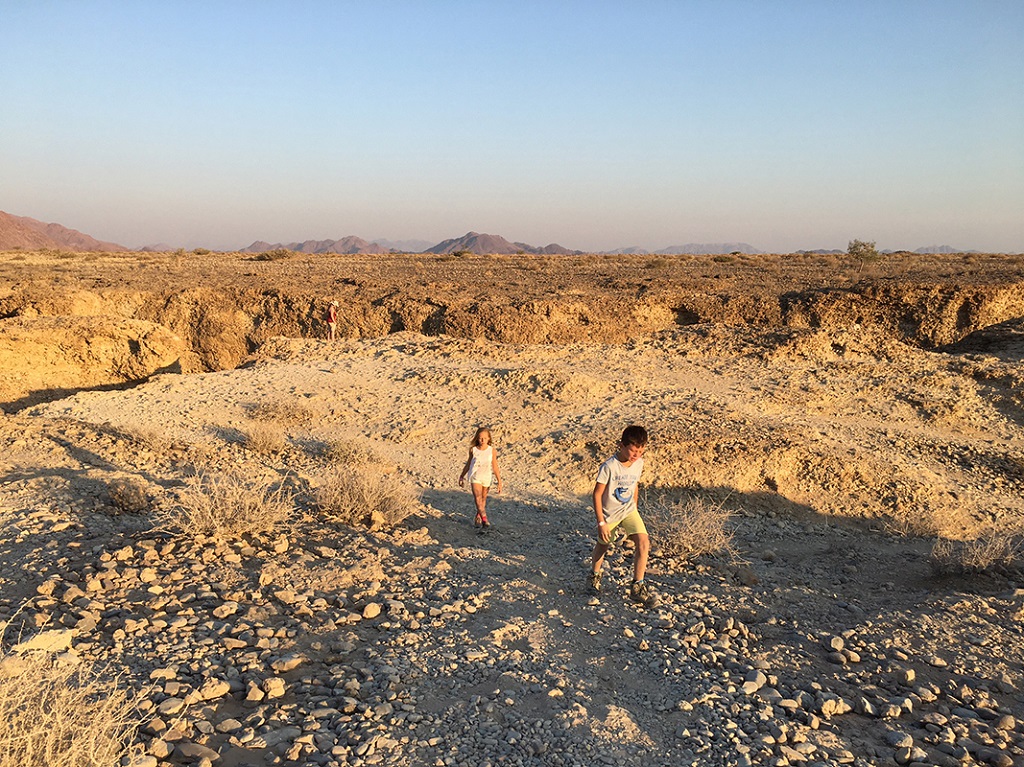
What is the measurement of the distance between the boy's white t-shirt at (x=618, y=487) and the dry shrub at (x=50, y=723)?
3225 mm

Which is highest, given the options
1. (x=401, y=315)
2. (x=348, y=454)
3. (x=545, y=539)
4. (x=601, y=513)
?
Result: (x=401, y=315)

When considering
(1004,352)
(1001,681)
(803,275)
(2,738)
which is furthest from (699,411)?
(803,275)

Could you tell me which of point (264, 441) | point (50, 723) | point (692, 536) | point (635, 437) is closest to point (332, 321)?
point (264, 441)

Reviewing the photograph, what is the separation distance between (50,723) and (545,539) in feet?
15.2

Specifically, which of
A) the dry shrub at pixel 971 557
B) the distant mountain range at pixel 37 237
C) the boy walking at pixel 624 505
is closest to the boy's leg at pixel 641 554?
the boy walking at pixel 624 505

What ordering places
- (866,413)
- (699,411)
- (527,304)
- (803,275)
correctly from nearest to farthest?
(699,411), (866,413), (527,304), (803,275)

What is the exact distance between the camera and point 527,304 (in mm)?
15828

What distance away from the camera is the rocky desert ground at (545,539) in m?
3.45

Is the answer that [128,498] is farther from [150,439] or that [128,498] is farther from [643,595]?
[643,595]

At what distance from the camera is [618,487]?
16.6 feet

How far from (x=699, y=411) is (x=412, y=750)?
7932mm

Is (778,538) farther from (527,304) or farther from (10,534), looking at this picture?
(527,304)

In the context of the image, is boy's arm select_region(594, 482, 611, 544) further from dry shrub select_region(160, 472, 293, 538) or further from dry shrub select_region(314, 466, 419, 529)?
dry shrub select_region(160, 472, 293, 538)

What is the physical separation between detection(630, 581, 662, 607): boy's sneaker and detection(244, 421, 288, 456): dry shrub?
18.5 feet
